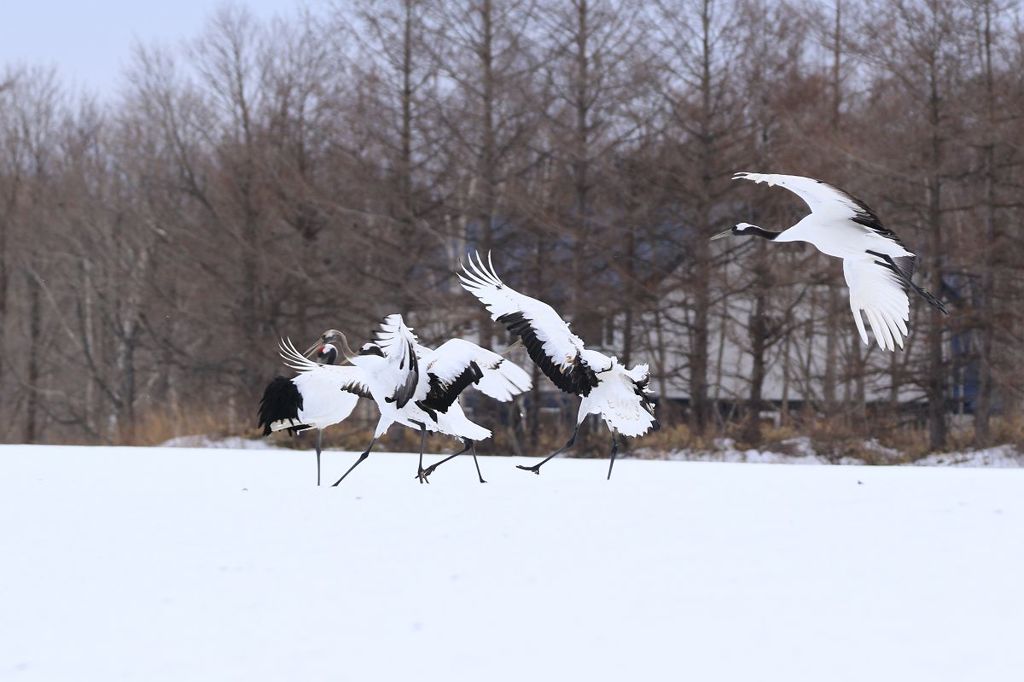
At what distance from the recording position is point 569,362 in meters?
9.70

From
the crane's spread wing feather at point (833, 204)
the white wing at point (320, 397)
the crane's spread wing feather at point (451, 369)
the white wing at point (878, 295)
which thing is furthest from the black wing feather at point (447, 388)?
the white wing at point (878, 295)

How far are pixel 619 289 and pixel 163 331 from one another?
13.1m

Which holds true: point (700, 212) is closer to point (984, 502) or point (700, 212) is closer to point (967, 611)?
point (984, 502)

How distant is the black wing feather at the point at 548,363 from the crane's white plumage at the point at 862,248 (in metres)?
1.43

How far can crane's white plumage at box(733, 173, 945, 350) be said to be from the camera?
8.85 m

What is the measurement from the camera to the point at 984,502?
934 centimetres

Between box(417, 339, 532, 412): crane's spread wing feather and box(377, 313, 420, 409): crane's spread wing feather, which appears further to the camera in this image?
box(417, 339, 532, 412): crane's spread wing feather

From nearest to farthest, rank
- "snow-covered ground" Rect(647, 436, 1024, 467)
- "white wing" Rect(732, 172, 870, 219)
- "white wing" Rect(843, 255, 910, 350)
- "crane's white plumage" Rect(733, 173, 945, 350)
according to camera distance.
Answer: "white wing" Rect(732, 172, 870, 219) < "crane's white plumage" Rect(733, 173, 945, 350) < "white wing" Rect(843, 255, 910, 350) < "snow-covered ground" Rect(647, 436, 1024, 467)

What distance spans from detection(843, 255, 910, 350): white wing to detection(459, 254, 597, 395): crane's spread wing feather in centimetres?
188

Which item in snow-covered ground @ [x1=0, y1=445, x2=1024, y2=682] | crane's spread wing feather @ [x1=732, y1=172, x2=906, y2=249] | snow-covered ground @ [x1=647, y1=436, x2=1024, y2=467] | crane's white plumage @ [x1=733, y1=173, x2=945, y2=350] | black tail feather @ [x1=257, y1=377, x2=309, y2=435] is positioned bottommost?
snow-covered ground @ [x1=0, y1=445, x2=1024, y2=682]

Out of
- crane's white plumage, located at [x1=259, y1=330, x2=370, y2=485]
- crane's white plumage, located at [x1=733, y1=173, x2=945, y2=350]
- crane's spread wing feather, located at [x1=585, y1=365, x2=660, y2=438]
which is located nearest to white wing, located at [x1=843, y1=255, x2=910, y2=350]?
crane's white plumage, located at [x1=733, y1=173, x2=945, y2=350]

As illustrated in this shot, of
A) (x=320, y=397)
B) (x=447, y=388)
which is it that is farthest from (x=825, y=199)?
(x=320, y=397)

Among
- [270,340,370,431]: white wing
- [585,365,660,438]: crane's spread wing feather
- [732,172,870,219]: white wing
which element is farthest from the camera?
[585,365,660,438]: crane's spread wing feather

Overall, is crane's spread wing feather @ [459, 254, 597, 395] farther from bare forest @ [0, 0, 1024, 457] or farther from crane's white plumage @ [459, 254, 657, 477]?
bare forest @ [0, 0, 1024, 457]
